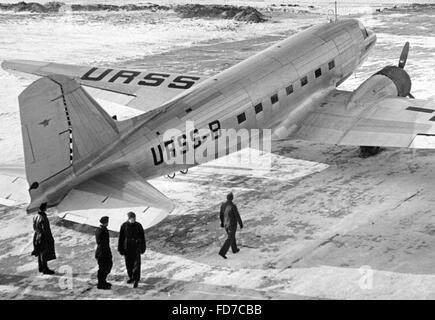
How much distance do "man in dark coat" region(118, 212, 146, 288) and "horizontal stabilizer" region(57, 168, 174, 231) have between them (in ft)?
0.60

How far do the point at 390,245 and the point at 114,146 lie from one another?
7.77 m

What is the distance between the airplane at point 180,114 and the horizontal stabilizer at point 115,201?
3 cm

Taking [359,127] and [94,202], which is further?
[359,127]

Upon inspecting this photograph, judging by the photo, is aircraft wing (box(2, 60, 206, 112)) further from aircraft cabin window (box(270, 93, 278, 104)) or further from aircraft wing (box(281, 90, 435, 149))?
aircraft wing (box(281, 90, 435, 149))

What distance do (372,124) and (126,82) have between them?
390 inches

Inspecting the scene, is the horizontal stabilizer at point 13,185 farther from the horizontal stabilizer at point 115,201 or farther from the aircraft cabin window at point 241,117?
the aircraft cabin window at point 241,117

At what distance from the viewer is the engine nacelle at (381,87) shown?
67.1ft

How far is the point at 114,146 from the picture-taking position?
50.8 feet

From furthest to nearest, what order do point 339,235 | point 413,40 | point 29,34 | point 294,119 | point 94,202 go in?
point 29,34, point 413,40, point 294,119, point 339,235, point 94,202

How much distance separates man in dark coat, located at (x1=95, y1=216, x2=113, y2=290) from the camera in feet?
41.4

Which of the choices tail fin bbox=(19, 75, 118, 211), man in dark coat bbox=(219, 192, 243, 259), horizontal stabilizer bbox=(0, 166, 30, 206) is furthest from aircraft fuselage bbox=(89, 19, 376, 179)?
man in dark coat bbox=(219, 192, 243, 259)

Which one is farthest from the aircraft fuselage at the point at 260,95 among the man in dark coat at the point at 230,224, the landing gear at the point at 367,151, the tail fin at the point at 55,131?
the man in dark coat at the point at 230,224
